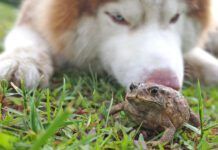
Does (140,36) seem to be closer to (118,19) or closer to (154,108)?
(118,19)

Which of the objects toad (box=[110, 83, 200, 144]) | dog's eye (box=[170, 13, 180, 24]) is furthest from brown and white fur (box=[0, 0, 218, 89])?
toad (box=[110, 83, 200, 144])

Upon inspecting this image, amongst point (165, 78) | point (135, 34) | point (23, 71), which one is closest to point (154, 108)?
point (165, 78)

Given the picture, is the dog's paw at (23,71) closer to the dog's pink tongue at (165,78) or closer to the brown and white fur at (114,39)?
the brown and white fur at (114,39)

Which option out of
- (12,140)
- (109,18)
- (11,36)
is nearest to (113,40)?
(109,18)

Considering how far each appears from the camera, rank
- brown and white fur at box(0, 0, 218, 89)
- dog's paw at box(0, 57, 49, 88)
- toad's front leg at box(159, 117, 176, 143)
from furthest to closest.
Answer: brown and white fur at box(0, 0, 218, 89) → dog's paw at box(0, 57, 49, 88) → toad's front leg at box(159, 117, 176, 143)

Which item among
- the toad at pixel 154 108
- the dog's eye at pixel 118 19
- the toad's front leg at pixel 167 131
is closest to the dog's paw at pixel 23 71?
the dog's eye at pixel 118 19

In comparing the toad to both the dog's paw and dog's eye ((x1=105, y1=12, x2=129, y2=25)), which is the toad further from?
dog's eye ((x1=105, y1=12, x2=129, y2=25))

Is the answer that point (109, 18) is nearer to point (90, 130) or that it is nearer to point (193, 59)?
point (193, 59)
